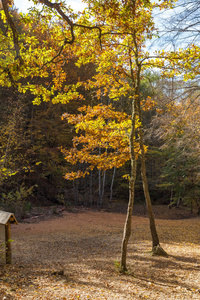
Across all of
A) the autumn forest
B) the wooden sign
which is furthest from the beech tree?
the wooden sign

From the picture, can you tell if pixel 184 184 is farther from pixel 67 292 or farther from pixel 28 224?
pixel 67 292

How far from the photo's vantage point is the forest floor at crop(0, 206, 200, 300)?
3.74m

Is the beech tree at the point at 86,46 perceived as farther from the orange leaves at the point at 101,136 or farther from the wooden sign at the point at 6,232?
the wooden sign at the point at 6,232

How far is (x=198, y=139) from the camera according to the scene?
7.89 meters

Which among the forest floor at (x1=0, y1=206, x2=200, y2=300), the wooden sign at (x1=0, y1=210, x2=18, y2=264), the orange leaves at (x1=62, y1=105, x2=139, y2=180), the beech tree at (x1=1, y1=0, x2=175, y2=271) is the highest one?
the beech tree at (x1=1, y1=0, x2=175, y2=271)

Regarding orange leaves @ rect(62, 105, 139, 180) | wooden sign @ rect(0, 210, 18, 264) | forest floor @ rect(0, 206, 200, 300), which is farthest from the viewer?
orange leaves @ rect(62, 105, 139, 180)

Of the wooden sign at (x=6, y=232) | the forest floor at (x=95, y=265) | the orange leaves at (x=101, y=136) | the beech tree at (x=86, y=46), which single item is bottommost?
the forest floor at (x=95, y=265)

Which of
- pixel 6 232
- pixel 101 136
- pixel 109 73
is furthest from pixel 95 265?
pixel 109 73

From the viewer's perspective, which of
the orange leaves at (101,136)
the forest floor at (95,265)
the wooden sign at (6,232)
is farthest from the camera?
the orange leaves at (101,136)

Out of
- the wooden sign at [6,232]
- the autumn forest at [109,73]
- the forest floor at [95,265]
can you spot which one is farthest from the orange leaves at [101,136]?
the forest floor at [95,265]

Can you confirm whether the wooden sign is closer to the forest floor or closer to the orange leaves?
the forest floor

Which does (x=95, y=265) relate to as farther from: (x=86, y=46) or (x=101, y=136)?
(x=86, y=46)

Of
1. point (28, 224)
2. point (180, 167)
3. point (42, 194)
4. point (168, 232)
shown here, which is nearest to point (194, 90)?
point (168, 232)

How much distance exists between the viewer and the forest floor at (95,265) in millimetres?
3740
